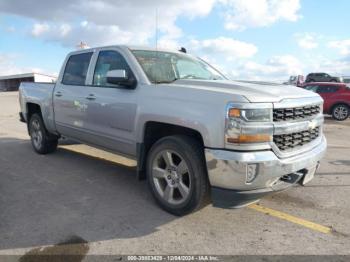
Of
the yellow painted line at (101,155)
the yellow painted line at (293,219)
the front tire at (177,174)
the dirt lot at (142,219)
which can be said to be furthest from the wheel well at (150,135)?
the yellow painted line at (101,155)

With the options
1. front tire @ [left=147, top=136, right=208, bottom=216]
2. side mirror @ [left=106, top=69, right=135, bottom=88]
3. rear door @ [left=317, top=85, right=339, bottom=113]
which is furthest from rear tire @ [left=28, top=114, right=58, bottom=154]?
rear door @ [left=317, top=85, right=339, bottom=113]

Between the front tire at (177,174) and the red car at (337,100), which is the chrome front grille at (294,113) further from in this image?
the red car at (337,100)

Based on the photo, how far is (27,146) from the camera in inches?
317

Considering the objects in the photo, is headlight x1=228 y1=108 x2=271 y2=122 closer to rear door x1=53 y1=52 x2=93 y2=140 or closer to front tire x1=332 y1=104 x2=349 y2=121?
rear door x1=53 y1=52 x2=93 y2=140

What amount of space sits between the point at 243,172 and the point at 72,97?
11.0 feet

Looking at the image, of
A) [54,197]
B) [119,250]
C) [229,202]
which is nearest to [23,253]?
[119,250]

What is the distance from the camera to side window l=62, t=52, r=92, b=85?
18.2ft

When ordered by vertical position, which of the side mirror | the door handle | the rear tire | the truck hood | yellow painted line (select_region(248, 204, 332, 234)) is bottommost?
yellow painted line (select_region(248, 204, 332, 234))

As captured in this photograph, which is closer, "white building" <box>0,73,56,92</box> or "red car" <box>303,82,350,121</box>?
"red car" <box>303,82,350,121</box>

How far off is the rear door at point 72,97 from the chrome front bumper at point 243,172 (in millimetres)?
2630

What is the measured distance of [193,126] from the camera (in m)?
3.59

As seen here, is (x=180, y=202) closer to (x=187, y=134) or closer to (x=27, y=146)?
(x=187, y=134)

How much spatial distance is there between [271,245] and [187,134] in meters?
1.43

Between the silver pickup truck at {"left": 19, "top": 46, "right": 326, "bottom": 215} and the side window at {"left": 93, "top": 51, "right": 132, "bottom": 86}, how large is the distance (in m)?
0.01
